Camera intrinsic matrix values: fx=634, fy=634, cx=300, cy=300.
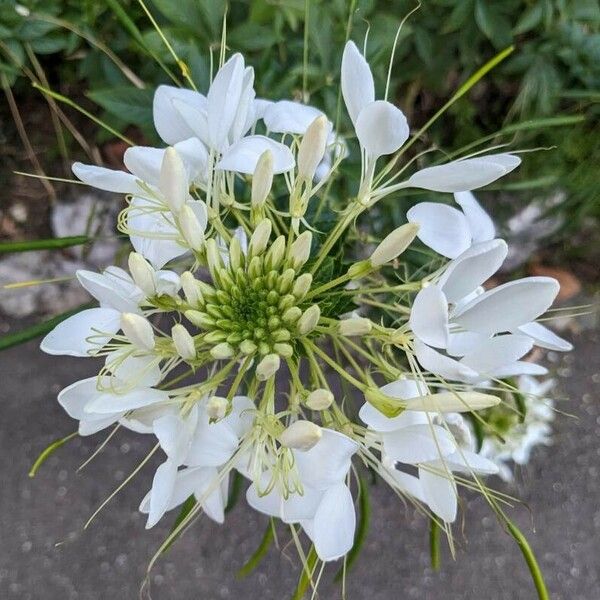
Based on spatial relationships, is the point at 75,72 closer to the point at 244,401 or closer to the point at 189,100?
the point at 189,100

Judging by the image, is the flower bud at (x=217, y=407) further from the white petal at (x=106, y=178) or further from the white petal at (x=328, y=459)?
the white petal at (x=106, y=178)

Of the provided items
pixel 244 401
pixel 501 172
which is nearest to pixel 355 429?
pixel 244 401

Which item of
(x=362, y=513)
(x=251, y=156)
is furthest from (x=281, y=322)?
(x=362, y=513)

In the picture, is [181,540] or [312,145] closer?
[312,145]

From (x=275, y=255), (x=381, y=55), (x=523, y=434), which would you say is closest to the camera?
(x=275, y=255)

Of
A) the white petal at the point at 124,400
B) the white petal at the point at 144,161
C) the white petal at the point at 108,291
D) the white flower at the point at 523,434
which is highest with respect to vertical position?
the white petal at the point at 144,161

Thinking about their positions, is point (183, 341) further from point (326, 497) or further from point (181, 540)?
point (181, 540)

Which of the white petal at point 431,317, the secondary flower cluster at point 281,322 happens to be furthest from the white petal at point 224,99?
the white petal at point 431,317
